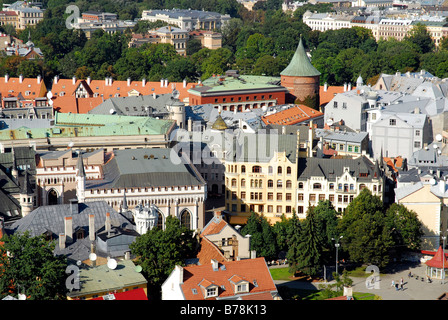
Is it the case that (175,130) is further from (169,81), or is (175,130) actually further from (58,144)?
(169,81)

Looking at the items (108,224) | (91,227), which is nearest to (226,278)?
(108,224)

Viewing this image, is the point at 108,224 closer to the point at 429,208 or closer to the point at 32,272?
the point at 32,272

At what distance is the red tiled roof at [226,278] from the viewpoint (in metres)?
61.8

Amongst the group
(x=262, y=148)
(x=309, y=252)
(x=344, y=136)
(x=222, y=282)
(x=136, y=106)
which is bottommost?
(x=309, y=252)

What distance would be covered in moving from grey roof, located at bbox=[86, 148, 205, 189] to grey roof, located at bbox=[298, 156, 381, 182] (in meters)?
10.9

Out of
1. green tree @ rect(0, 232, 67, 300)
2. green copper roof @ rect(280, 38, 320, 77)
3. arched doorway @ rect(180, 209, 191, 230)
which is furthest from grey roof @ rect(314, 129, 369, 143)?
green tree @ rect(0, 232, 67, 300)

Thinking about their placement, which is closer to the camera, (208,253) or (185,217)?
(208,253)

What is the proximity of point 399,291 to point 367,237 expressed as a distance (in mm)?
5793

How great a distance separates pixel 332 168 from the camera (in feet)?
294

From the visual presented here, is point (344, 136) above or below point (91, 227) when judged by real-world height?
above

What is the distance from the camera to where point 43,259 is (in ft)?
205

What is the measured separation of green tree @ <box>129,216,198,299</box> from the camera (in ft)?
224

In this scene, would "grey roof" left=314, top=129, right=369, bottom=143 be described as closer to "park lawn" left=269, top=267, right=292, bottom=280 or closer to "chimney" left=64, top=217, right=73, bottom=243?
"park lawn" left=269, top=267, right=292, bottom=280
